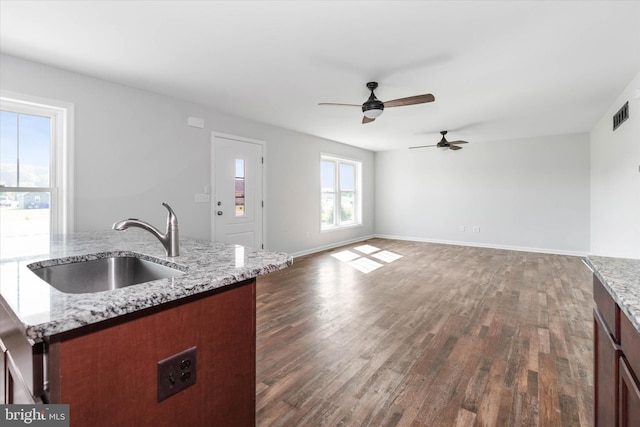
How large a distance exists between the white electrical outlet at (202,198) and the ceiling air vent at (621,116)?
17.4 feet

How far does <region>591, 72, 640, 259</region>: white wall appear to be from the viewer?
11.2 feet

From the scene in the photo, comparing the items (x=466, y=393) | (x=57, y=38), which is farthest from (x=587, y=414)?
(x=57, y=38)

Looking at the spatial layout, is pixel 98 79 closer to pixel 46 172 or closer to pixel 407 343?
pixel 46 172

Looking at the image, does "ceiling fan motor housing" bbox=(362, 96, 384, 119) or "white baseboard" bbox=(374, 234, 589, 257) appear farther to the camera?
"white baseboard" bbox=(374, 234, 589, 257)

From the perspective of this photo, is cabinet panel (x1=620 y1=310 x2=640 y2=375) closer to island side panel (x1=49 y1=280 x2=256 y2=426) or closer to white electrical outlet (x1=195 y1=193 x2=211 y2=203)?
island side panel (x1=49 y1=280 x2=256 y2=426)

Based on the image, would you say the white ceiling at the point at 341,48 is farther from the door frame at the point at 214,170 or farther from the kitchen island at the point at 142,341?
the kitchen island at the point at 142,341

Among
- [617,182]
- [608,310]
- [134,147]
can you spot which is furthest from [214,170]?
[617,182]

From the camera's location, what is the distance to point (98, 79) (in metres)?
3.31

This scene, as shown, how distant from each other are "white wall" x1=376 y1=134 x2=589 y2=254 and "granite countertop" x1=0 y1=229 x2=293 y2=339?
7020 mm

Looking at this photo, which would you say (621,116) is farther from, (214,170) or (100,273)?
(100,273)

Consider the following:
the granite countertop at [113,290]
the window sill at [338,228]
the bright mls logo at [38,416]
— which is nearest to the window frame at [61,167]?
the granite countertop at [113,290]

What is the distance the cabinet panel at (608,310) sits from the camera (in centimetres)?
102

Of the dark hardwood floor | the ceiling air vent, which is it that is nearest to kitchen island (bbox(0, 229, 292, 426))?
the dark hardwood floor

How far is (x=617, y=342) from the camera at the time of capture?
40.0 inches
